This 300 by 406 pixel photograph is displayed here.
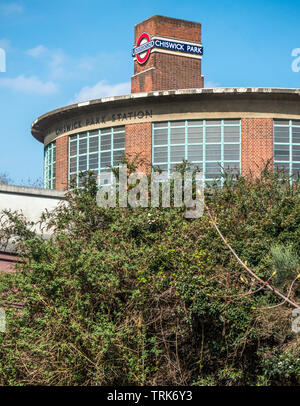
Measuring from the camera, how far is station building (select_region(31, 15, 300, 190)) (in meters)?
30.6

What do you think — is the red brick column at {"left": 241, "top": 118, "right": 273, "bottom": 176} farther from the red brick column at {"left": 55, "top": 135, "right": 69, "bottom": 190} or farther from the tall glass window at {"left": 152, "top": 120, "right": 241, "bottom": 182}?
the red brick column at {"left": 55, "top": 135, "right": 69, "bottom": 190}

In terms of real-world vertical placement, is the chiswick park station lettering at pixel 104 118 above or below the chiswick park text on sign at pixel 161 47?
below

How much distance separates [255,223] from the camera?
555 inches

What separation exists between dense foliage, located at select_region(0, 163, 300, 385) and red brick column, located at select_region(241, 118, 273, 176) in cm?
1738

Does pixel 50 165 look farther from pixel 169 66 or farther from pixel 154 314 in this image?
pixel 154 314

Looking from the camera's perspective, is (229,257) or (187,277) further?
(229,257)

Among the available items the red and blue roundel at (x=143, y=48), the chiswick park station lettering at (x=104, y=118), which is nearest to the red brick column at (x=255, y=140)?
the chiswick park station lettering at (x=104, y=118)

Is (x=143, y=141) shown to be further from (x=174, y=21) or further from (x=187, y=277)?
(x=187, y=277)

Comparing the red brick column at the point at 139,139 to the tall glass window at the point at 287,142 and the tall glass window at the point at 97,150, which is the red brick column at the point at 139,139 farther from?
the tall glass window at the point at 287,142

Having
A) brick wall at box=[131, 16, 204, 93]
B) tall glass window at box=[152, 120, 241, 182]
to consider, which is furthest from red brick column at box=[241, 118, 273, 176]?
brick wall at box=[131, 16, 204, 93]

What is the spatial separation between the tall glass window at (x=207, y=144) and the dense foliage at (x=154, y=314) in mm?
17229

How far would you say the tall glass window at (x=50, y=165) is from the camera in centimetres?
3634
